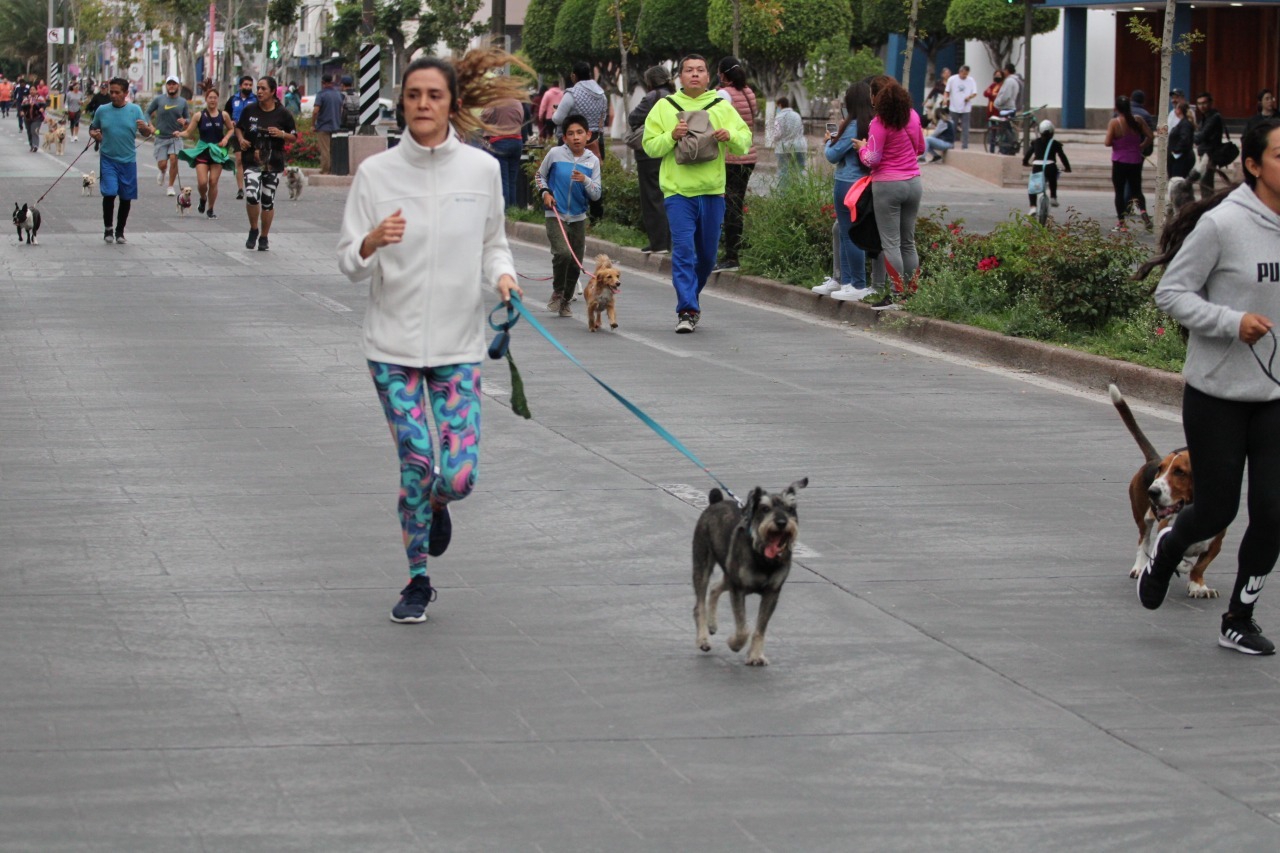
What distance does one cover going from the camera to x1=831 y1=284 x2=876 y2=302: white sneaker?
54.0 ft

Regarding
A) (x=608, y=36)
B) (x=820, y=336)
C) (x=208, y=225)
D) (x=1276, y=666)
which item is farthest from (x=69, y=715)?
(x=608, y=36)

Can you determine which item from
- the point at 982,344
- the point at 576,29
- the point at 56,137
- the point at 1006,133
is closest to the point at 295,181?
the point at 1006,133

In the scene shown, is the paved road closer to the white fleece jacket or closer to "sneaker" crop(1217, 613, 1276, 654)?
"sneaker" crop(1217, 613, 1276, 654)

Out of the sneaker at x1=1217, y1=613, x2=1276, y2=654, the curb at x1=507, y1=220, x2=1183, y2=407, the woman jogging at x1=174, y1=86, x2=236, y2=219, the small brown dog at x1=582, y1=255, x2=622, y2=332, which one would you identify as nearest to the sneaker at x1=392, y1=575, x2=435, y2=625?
the sneaker at x1=1217, y1=613, x2=1276, y2=654

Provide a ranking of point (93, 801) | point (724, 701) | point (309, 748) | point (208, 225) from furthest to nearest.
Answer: point (208, 225), point (724, 701), point (309, 748), point (93, 801)

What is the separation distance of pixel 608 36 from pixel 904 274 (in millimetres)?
36389

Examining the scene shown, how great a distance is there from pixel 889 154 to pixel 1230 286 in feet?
30.5

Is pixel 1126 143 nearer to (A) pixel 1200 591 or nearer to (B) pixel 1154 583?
(A) pixel 1200 591

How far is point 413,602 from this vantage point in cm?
668

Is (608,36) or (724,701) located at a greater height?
(608,36)

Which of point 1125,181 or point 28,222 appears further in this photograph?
point 1125,181

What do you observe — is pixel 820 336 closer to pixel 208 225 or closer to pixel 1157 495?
pixel 1157 495

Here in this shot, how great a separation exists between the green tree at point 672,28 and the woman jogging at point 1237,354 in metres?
44.9

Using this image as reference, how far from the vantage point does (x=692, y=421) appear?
11117 mm
